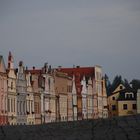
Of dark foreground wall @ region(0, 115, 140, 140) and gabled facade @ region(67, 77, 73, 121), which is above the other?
gabled facade @ region(67, 77, 73, 121)

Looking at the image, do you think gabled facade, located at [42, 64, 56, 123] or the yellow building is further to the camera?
the yellow building

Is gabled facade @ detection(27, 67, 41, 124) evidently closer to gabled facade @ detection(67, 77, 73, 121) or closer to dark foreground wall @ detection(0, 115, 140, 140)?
gabled facade @ detection(67, 77, 73, 121)

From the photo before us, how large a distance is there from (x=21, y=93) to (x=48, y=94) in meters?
10.5

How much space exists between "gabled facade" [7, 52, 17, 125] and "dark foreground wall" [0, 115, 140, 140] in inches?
2273

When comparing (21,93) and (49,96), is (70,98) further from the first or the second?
(21,93)

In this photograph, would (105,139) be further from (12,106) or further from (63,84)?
(63,84)

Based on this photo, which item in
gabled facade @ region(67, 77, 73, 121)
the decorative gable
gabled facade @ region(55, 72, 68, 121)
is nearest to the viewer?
the decorative gable

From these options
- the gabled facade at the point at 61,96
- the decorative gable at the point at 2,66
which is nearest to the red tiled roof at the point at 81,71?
the gabled facade at the point at 61,96

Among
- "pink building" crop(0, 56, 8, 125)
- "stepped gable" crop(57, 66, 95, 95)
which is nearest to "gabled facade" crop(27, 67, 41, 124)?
"pink building" crop(0, 56, 8, 125)

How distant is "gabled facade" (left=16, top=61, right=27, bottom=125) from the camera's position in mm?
77000

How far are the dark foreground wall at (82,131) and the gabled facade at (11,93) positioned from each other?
5774 centimetres

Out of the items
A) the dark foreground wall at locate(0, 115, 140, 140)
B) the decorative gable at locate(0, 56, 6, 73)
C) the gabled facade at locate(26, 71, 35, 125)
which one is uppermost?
the decorative gable at locate(0, 56, 6, 73)

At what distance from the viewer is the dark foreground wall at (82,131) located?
580 inches

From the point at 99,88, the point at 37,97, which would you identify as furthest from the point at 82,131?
the point at 99,88
